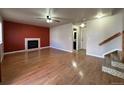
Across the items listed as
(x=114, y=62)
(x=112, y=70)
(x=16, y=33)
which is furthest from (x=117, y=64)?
(x=16, y=33)

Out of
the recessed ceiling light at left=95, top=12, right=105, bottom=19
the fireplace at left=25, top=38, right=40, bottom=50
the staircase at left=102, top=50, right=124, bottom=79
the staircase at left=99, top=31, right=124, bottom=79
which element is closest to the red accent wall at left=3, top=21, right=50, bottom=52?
the fireplace at left=25, top=38, right=40, bottom=50

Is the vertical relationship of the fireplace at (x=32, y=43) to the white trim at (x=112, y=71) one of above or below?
above

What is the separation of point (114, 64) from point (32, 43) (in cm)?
177

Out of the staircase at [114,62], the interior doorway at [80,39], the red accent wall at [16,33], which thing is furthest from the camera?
the interior doorway at [80,39]

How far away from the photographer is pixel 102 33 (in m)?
2.17

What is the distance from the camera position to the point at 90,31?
237 cm

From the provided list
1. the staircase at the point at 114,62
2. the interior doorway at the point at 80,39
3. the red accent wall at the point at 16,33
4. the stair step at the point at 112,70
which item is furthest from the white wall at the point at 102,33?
the red accent wall at the point at 16,33

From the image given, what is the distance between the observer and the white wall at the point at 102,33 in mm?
1957

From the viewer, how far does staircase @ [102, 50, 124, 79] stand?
7.20 ft

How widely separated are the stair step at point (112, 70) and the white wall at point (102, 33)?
0.33 m

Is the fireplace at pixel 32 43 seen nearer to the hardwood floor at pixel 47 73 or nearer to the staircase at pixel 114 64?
the hardwood floor at pixel 47 73
